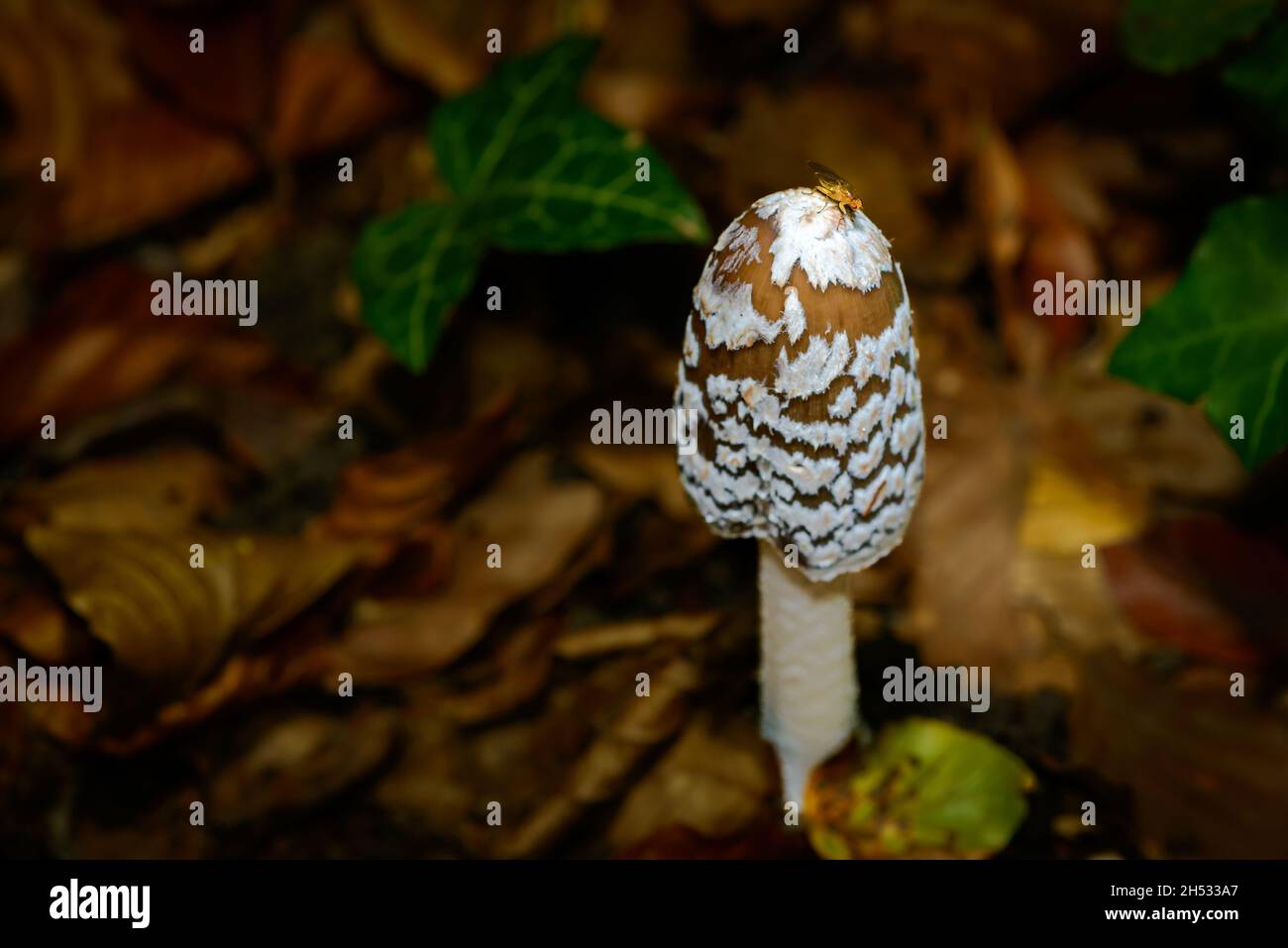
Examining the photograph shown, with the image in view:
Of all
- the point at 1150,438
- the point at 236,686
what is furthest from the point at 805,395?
the point at 1150,438

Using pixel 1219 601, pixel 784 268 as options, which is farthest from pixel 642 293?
pixel 1219 601

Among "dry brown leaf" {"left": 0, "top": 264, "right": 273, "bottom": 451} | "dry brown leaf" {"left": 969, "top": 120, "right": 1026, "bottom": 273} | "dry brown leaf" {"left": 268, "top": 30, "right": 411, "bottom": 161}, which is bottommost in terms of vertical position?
"dry brown leaf" {"left": 0, "top": 264, "right": 273, "bottom": 451}

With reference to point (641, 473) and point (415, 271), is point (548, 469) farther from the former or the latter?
point (415, 271)

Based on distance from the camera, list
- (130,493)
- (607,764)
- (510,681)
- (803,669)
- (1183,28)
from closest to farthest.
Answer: (803,669) → (607,764) → (510,681) → (1183,28) → (130,493)

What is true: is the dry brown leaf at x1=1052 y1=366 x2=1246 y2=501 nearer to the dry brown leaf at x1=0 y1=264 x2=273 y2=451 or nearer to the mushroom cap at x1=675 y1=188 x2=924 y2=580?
the mushroom cap at x1=675 y1=188 x2=924 y2=580

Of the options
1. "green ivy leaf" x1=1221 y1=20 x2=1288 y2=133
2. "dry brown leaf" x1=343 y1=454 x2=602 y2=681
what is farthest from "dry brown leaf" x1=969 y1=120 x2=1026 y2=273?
"dry brown leaf" x1=343 y1=454 x2=602 y2=681
